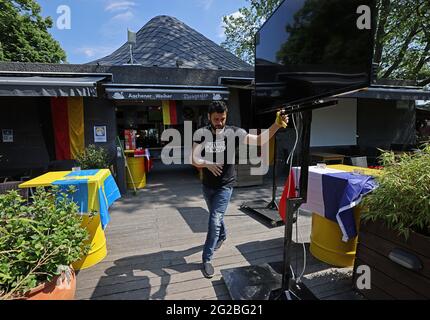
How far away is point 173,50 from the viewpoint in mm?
10547

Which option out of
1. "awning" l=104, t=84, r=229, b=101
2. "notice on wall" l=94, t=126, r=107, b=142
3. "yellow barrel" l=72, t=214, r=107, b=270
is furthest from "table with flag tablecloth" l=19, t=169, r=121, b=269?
"notice on wall" l=94, t=126, r=107, b=142

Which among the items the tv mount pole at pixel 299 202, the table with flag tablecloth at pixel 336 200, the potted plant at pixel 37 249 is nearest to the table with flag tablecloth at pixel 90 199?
the potted plant at pixel 37 249

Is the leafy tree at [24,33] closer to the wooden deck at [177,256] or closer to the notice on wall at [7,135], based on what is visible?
the notice on wall at [7,135]

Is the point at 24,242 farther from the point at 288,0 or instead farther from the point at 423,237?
the point at 423,237

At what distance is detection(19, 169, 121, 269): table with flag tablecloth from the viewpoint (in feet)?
9.05

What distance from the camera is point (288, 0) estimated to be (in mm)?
1849

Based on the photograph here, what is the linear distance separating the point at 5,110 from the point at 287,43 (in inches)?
275

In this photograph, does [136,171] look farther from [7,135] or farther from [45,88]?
[7,135]

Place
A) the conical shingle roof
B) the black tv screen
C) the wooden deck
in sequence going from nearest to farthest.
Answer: the black tv screen, the wooden deck, the conical shingle roof

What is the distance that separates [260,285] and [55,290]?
5.57ft

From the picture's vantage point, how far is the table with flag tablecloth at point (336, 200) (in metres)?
2.48

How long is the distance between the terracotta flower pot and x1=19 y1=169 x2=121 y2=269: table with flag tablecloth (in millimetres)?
810

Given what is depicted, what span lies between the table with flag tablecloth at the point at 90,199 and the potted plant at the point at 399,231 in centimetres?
262

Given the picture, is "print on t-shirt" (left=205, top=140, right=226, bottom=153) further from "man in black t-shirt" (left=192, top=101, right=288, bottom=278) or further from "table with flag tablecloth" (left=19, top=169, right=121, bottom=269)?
"table with flag tablecloth" (left=19, top=169, right=121, bottom=269)
